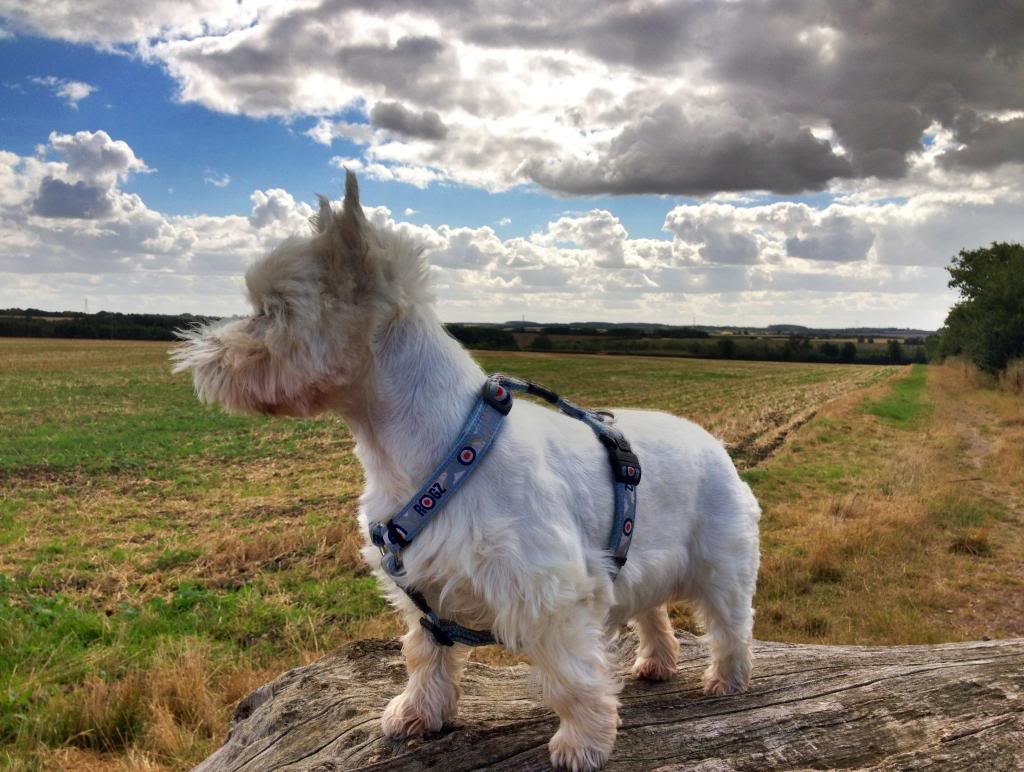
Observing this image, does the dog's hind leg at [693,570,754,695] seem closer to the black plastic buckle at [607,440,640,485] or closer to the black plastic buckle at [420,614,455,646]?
the black plastic buckle at [607,440,640,485]

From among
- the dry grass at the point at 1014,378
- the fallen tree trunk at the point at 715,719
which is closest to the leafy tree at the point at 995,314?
the dry grass at the point at 1014,378

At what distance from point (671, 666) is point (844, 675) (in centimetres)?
123

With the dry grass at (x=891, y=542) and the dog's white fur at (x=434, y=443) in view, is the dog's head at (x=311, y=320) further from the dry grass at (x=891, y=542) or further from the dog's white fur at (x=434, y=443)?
the dry grass at (x=891, y=542)

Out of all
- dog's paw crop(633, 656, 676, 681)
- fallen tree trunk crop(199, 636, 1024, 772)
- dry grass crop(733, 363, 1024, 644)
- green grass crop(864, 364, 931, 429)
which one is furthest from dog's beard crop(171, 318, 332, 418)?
green grass crop(864, 364, 931, 429)

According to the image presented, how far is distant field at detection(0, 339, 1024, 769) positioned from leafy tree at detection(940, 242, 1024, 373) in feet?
87.3

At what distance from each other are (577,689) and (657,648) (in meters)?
1.83

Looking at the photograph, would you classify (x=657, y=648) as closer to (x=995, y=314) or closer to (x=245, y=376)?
(x=245, y=376)

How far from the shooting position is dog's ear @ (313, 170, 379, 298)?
3.44 meters

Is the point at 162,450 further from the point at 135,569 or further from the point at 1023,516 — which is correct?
the point at 1023,516

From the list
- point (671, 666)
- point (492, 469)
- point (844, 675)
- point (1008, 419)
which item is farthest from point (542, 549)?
point (1008, 419)

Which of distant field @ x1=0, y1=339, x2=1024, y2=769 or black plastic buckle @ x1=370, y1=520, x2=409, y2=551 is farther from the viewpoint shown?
distant field @ x1=0, y1=339, x2=1024, y2=769

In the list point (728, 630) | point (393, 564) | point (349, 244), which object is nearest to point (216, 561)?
point (393, 564)

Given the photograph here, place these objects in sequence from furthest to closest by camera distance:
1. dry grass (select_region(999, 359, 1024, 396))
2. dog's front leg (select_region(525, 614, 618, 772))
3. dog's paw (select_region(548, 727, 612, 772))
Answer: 1. dry grass (select_region(999, 359, 1024, 396))
2. dog's paw (select_region(548, 727, 612, 772))
3. dog's front leg (select_region(525, 614, 618, 772))

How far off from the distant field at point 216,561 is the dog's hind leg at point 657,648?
3931 mm
